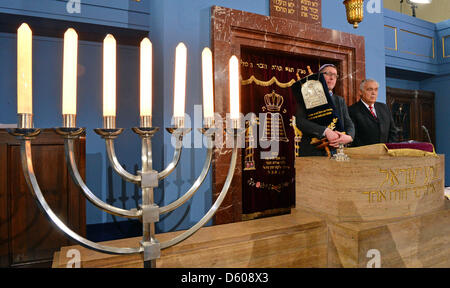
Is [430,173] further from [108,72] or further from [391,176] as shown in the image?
[108,72]

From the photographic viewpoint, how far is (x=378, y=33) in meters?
4.27

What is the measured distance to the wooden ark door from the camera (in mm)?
5969

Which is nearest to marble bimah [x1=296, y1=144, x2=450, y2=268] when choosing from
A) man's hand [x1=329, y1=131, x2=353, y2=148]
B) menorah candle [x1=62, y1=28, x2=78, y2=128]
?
man's hand [x1=329, y1=131, x2=353, y2=148]

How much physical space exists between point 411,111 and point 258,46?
448 cm

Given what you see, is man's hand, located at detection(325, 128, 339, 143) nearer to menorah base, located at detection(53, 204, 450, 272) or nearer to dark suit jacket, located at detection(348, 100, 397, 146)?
menorah base, located at detection(53, 204, 450, 272)

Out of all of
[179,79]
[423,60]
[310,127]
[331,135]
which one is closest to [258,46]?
[310,127]

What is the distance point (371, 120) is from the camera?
2871mm

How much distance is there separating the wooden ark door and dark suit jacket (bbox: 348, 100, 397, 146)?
11.5 feet

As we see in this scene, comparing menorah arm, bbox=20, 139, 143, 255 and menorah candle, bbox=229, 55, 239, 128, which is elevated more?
menorah candle, bbox=229, 55, 239, 128

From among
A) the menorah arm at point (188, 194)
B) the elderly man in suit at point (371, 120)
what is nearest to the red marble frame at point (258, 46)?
the elderly man in suit at point (371, 120)

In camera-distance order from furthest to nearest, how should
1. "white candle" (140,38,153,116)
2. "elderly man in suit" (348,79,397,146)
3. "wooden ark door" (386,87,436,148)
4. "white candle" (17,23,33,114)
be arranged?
"wooden ark door" (386,87,436,148) < "elderly man in suit" (348,79,397,146) < "white candle" (140,38,153,116) < "white candle" (17,23,33,114)

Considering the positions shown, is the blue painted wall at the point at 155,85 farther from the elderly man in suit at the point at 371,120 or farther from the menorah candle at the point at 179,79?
the menorah candle at the point at 179,79
